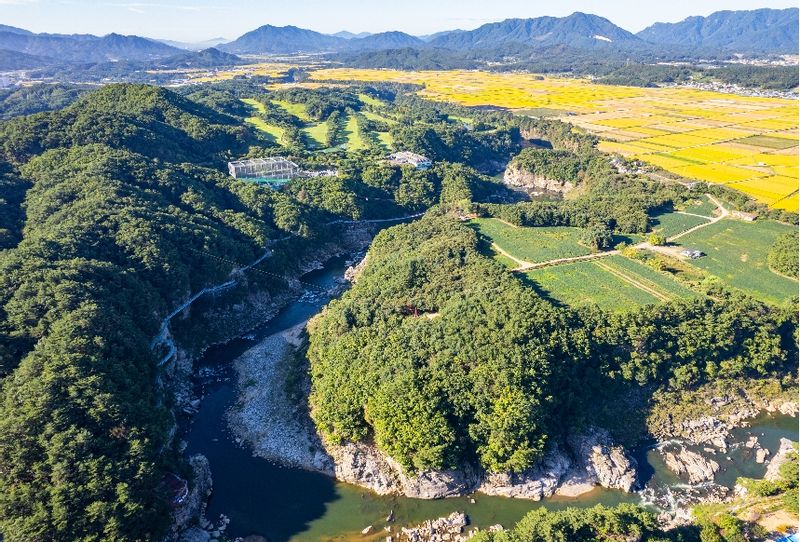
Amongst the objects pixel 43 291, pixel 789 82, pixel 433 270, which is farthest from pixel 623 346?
pixel 789 82

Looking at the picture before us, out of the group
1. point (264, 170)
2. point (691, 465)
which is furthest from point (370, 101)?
point (691, 465)

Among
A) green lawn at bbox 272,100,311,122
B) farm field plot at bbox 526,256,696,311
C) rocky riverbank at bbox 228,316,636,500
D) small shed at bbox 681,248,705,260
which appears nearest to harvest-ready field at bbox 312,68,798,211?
small shed at bbox 681,248,705,260

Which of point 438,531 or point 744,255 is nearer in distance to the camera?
point 438,531

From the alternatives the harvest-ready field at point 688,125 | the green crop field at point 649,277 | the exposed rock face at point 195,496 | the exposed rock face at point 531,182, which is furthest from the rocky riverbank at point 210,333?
the harvest-ready field at point 688,125

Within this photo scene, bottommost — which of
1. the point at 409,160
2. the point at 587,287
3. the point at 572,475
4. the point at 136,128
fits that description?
the point at 572,475

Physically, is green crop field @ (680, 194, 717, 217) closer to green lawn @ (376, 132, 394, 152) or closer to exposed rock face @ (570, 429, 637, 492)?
exposed rock face @ (570, 429, 637, 492)

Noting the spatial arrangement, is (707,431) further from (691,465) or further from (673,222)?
(673,222)

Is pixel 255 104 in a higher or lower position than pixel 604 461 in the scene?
higher
